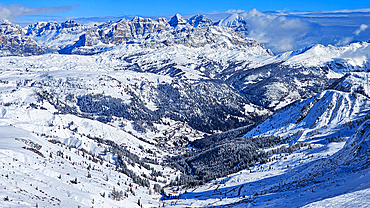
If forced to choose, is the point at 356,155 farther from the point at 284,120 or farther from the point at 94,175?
the point at 284,120

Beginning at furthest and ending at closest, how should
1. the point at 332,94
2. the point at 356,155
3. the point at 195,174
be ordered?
1. the point at 332,94
2. the point at 195,174
3. the point at 356,155

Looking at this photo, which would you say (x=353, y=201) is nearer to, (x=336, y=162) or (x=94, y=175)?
(x=336, y=162)

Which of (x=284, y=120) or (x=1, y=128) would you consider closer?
(x=1, y=128)

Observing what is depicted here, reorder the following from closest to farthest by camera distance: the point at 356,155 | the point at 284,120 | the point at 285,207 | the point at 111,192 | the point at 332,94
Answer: the point at 285,207 → the point at 356,155 → the point at 111,192 → the point at 332,94 → the point at 284,120

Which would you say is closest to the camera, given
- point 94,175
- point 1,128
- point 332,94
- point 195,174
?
point 94,175

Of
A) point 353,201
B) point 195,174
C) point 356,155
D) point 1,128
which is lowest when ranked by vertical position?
point 353,201

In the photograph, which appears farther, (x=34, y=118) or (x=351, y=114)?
(x=34, y=118)

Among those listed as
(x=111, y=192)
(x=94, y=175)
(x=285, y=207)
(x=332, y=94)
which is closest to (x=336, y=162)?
(x=285, y=207)

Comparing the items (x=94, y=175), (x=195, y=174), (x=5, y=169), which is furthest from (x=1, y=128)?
(x=195, y=174)

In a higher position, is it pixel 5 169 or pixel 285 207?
pixel 5 169
